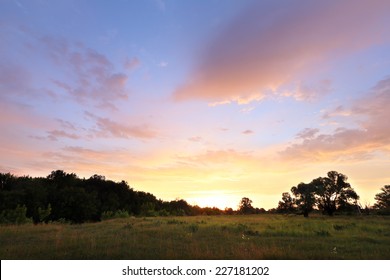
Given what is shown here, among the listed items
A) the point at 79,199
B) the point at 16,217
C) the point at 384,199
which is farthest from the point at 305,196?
the point at 16,217

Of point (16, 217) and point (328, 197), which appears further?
point (328, 197)

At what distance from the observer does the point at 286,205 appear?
263 feet

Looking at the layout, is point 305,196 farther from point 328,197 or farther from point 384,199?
point 384,199

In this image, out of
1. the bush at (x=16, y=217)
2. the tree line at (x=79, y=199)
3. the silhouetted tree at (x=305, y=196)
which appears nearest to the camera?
the bush at (x=16, y=217)

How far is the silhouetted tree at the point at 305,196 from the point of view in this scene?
235ft

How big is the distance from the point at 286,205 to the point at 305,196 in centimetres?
836

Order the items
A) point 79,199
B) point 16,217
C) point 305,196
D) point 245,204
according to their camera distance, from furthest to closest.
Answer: point 245,204 → point 305,196 → point 79,199 → point 16,217

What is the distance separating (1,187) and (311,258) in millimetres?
80283

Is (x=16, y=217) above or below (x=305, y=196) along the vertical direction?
below

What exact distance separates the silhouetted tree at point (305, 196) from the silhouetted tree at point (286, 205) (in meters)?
2.20

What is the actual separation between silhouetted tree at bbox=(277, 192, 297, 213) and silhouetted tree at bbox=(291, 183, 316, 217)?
220 centimetres

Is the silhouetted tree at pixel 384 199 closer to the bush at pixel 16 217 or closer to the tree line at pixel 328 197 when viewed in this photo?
the tree line at pixel 328 197

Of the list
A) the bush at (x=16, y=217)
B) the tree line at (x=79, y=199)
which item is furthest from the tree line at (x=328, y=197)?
the bush at (x=16, y=217)
